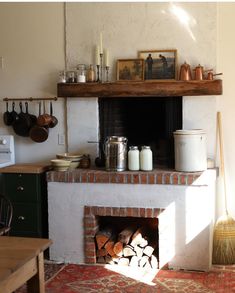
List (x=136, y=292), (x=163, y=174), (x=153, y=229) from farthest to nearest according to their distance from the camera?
(x=153, y=229), (x=163, y=174), (x=136, y=292)

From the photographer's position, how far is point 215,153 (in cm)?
404

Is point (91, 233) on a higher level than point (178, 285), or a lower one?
higher

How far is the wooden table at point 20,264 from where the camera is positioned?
1996 millimetres

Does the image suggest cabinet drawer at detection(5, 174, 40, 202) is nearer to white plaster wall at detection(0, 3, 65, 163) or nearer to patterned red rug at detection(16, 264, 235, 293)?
white plaster wall at detection(0, 3, 65, 163)

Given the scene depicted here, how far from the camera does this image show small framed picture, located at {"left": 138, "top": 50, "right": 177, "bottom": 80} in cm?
405

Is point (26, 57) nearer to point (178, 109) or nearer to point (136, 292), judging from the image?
point (178, 109)

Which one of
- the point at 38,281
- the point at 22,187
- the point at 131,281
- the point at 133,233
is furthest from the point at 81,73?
the point at 38,281

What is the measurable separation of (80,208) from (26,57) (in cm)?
171

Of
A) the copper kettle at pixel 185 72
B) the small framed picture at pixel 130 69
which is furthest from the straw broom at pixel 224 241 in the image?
the small framed picture at pixel 130 69

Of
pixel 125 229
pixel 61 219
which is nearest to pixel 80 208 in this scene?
pixel 61 219

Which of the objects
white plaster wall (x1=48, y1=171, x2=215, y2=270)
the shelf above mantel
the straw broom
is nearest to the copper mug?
the shelf above mantel

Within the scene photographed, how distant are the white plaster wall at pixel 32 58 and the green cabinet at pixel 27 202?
436mm

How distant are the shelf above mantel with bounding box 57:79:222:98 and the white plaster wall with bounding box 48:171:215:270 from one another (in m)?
0.77

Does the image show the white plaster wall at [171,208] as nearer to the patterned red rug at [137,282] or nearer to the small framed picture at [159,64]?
the patterned red rug at [137,282]
